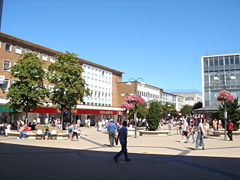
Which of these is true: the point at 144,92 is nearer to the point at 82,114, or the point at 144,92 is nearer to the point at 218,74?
the point at 218,74

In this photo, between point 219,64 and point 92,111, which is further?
point 219,64

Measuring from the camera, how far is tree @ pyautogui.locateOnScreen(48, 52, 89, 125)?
3431 cm

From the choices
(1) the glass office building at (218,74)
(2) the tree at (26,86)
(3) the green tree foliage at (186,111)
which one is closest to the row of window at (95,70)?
(1) the glass office building at (218,74)

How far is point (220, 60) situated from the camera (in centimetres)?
6725

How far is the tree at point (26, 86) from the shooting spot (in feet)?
95.6

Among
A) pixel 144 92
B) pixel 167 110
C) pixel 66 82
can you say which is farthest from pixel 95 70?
pixel 167 110

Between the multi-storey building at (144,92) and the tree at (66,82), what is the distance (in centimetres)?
2372

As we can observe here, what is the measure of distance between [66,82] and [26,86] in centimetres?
619

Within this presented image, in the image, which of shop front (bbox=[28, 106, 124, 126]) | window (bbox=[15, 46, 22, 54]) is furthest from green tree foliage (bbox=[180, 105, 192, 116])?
window (bbox=[15, 46, 22, 54])

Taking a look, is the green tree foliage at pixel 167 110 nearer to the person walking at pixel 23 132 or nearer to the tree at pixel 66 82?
the tree at pixel 66 82

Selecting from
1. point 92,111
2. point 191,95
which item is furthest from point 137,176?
point 191,95

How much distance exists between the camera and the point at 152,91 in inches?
3300

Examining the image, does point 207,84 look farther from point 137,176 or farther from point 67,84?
point 137,176

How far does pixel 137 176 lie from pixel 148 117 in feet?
64.5
